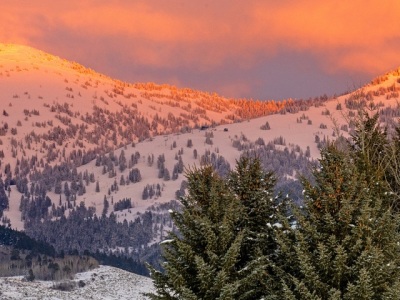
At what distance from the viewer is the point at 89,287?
8400 cm

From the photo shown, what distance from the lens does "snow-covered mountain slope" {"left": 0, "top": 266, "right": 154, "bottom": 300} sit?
6769 centimetres

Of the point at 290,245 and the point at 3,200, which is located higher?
the point at 3,200

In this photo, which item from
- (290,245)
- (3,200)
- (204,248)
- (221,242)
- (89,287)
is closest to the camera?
(290,245)

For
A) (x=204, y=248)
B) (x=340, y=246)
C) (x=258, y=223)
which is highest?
(x=258, y=223)

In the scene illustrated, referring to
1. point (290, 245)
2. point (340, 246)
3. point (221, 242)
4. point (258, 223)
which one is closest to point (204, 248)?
point (221, 242)

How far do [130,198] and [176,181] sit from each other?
1576 centimetres

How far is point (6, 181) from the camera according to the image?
19812 centimetres

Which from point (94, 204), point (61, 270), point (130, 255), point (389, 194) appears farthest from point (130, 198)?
point (389, 194)

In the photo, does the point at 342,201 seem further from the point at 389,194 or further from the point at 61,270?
the point at 61,270

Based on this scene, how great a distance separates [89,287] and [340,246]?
2591 inches

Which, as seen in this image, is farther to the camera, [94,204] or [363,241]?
[94,204]

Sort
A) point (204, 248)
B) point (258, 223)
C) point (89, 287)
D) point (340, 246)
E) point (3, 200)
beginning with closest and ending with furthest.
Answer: point (340, 246) < point (204, 248) < point (258, 223) < point (89, 287) < point (3, 200)

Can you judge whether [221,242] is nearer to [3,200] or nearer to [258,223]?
[258,223]

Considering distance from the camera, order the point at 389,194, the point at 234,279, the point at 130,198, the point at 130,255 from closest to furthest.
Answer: the point at 234,279 < the point at 389,194 < the point at 130,255 < the point at 130,198
